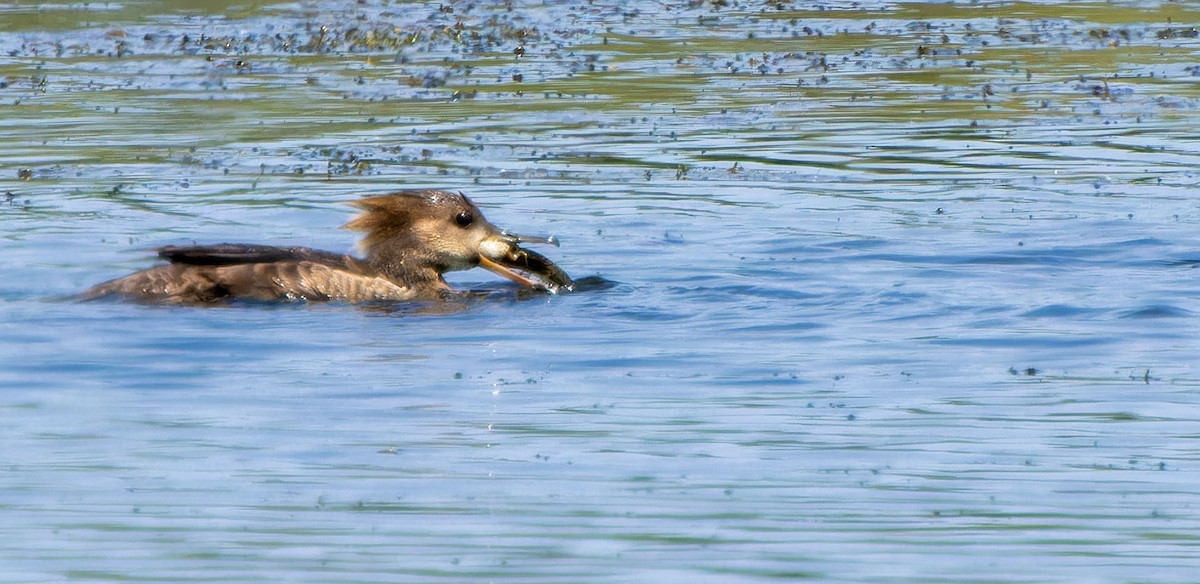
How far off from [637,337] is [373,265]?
2.34m

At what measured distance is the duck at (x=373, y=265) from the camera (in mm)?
10859

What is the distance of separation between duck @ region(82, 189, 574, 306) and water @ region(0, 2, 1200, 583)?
27 centimetres

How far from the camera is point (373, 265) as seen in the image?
1168 cm

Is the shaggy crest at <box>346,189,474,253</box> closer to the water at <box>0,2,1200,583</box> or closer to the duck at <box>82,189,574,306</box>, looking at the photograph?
the duck at <box>82,189,574,306</box>

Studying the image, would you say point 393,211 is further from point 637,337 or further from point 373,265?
point 637,337

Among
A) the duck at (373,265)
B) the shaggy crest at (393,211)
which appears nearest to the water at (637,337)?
the duck at (373,265)

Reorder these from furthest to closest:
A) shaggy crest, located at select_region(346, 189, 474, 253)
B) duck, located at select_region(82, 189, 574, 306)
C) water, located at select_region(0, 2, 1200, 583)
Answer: shaggy crest, located at select_region(346, 189, 474, 253)
duck, located at select_region(82, 189, 574, 306)
water, located at select_region(0, 2, 1200, 583)

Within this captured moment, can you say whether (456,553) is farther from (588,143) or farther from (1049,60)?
(1049,60)

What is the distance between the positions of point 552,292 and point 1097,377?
3.46 metres

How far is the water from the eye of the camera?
21.1 feet

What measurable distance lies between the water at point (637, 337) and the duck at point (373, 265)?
10.5 inches

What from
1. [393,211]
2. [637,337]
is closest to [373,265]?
[393,211]

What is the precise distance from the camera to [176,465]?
7.28 meters

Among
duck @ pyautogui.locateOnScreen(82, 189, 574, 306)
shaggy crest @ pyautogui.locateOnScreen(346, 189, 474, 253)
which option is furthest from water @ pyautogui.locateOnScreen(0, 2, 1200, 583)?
shaggy crest @ pyautogui.locateOnScreen(346, 189, 474, 253)
